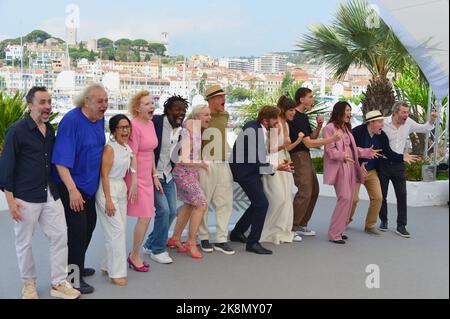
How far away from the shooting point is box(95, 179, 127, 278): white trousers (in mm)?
3906

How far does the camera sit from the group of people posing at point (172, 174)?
11.6 ft

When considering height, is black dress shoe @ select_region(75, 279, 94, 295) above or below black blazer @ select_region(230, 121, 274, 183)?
below

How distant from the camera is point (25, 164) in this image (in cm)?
347

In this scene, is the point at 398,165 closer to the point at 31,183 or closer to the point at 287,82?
the point at 31,183

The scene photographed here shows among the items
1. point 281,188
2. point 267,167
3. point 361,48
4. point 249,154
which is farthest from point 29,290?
point 361,48

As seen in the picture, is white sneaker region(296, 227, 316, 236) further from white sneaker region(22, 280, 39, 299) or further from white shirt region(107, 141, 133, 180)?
white sneaker region(22, 280, 39, 299)

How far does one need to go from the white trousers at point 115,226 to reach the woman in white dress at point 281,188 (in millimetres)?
1558

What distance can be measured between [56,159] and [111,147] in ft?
1.33

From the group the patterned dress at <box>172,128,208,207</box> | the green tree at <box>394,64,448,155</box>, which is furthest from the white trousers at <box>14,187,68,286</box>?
the green tree at <box>394,64,448,155</box>

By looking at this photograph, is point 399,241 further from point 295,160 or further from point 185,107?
point 185,107

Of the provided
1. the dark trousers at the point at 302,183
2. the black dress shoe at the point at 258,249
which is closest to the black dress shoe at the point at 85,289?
the black dress shoe at the point at 258,249

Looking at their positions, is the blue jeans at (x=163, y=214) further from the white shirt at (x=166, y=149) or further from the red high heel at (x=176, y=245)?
the red high heel at (x=176, y=245)

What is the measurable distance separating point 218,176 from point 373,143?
1.68 metres
